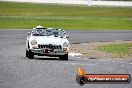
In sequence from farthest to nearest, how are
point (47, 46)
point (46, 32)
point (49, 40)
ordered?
point (46, 32) → point (49, 40) → point (47, 46)

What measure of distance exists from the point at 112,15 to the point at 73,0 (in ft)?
67.9

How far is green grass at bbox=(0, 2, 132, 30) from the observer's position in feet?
184

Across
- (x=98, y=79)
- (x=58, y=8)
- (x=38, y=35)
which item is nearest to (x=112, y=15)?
(x=58, y=8)

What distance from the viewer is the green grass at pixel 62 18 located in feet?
184

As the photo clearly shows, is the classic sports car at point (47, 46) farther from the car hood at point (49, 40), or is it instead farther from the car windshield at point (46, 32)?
the car windshield at point (46, 32)

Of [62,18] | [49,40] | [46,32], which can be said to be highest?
[62,18]

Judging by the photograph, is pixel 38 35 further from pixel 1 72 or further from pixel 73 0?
pixel 73 0

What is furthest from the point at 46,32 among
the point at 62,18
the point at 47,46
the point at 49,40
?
the point at 62,18

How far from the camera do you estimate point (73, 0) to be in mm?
92875

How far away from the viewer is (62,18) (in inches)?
2525

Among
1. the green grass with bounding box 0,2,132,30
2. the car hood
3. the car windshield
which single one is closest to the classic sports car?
the car hood

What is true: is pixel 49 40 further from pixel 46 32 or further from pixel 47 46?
pixel 46 32

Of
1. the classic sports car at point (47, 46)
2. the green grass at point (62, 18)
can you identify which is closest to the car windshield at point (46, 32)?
the classic sports car at point (47, 46)

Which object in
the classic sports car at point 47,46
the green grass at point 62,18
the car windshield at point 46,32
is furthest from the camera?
the green grass at point 62,18
